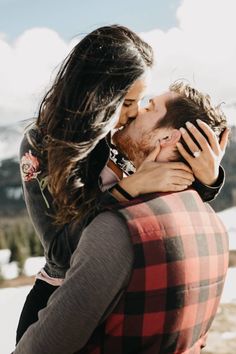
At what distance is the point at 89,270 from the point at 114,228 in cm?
11

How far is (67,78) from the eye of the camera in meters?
1.94

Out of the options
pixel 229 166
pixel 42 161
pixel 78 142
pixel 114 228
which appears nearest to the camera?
pixel 114 228

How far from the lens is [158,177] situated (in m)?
1.60

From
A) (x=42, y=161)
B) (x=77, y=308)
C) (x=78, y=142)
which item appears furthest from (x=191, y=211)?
(x=42, y=161)

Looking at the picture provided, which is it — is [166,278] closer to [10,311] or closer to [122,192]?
[122,192]

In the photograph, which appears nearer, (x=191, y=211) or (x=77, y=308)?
(x=77, y=308)

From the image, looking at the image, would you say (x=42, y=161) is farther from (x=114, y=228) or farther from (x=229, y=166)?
(x=229, y=166)

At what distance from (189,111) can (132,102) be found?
0.35m

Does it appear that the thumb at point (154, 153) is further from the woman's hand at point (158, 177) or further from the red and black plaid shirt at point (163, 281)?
the red and black plaid shirt at point (163, 281)

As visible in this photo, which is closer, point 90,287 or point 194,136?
point 90,287

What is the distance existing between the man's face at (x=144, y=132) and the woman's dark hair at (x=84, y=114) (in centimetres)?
10

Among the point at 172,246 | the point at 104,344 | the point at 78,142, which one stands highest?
the point at 78,142

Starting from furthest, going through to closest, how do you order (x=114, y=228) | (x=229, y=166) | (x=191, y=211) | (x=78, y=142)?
1. (x=229, y=166)
2. (x=78, y=142)
3. (x=191, y=211)
4. (x=114, y=228)

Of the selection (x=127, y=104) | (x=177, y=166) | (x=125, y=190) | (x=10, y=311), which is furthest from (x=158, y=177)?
(x=10, y=311)
